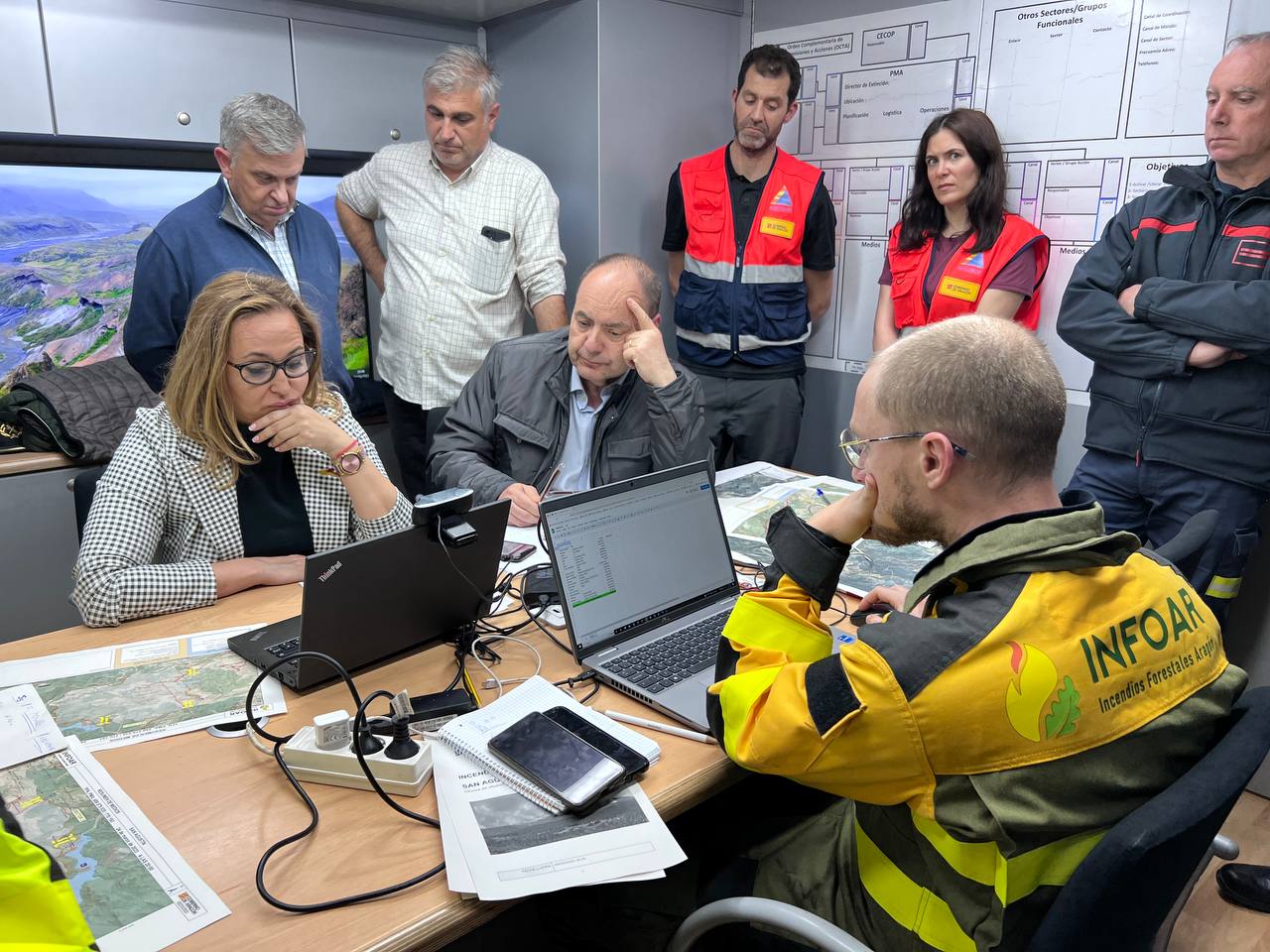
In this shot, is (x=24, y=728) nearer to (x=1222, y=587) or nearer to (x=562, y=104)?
(x=1222, y=587)

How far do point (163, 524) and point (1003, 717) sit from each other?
1.52 metres

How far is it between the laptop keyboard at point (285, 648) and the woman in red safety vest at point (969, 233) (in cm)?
207

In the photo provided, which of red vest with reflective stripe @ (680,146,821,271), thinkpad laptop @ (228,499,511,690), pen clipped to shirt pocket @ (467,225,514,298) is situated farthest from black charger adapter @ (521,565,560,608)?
red vest with reflective stripe @ (680,146,821,271)

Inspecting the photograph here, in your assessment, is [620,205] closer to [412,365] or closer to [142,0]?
[412,365]

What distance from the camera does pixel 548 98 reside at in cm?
355

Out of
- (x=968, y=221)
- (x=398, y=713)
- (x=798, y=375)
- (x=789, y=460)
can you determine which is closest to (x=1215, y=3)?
(x=968, y=221)

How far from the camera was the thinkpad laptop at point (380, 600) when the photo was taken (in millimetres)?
1263

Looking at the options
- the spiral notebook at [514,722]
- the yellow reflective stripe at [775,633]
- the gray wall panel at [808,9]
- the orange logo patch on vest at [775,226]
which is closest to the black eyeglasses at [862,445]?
the yellow reflective stripe at [775,633]

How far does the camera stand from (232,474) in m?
1.78

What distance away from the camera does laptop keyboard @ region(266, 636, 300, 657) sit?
1.44 metres

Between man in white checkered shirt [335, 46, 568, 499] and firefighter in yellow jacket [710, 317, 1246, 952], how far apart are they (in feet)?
7.23

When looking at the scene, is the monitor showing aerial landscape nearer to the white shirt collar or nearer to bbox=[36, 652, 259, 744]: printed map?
the white shirt collar

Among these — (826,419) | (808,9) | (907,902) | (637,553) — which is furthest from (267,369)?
(808,9)

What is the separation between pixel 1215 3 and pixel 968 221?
848mm
